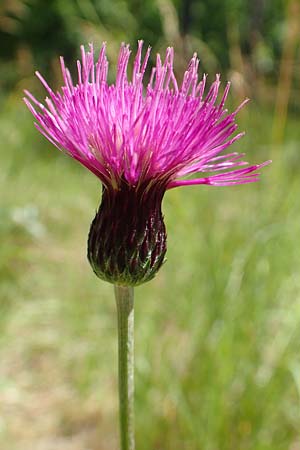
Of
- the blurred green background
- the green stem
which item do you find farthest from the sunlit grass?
the green stem

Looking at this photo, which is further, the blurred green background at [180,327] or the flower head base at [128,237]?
the blurred green background at [180,327]

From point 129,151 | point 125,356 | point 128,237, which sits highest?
point 129,151

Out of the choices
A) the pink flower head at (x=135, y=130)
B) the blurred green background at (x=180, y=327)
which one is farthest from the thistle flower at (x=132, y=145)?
the blurred green background at (x=180, y=327)

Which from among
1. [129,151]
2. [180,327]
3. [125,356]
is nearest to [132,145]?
[129,151]

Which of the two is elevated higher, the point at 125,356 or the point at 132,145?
the point at 132,145

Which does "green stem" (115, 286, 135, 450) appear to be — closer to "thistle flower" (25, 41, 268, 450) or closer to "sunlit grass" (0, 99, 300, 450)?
"thistle flower" (25, 41, 268, 450)

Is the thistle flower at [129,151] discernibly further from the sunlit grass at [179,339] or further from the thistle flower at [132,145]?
the sunlit grass at [179,339]

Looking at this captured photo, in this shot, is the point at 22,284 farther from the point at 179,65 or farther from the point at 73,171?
the point at 73,171

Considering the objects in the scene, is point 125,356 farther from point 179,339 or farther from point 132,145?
point 179,339
